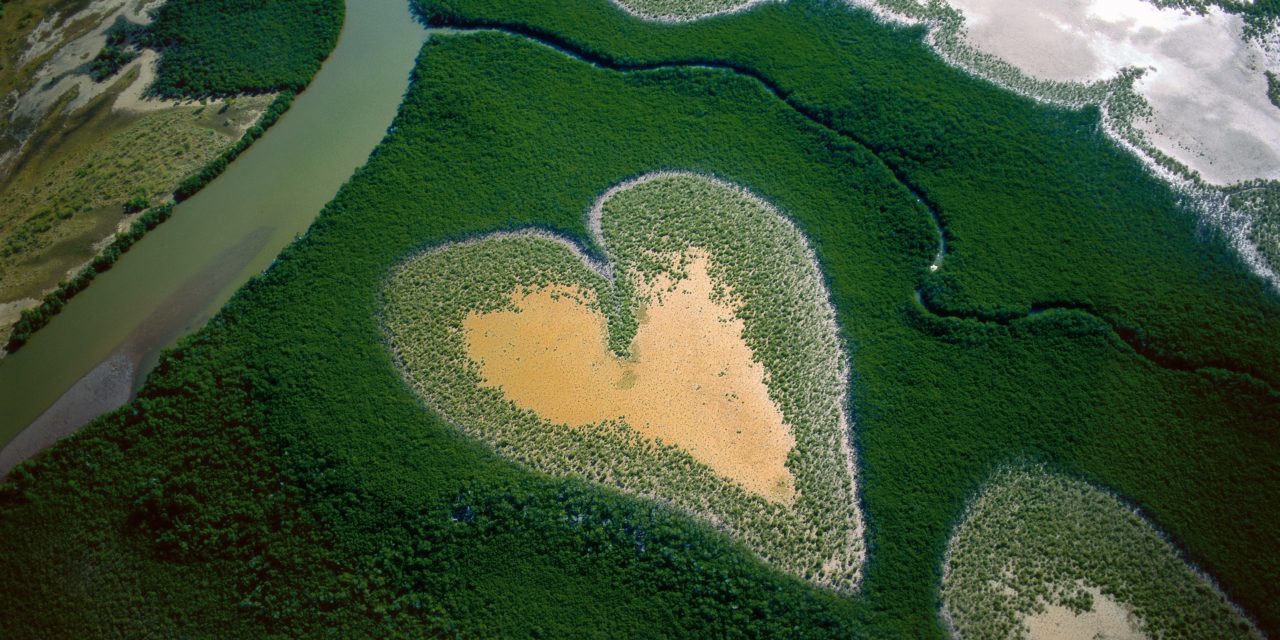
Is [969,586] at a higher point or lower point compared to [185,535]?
higher

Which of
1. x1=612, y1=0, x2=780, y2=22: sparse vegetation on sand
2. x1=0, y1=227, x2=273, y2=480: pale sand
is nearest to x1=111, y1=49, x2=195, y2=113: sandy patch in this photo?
x1=0, y1=227, x2=273, y2=480: pale sand

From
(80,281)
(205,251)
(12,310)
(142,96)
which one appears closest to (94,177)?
(142,96)

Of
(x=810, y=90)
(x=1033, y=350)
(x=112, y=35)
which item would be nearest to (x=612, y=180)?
(x=810, y=90)

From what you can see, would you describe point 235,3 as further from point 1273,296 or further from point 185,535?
point 1273,296

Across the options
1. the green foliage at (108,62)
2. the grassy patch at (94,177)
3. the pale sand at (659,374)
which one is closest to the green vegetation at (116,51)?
the green foliage at (108,62)

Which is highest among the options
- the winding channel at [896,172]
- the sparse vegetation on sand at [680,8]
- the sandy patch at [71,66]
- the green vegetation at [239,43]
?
the sparse vegetation on sand at [680,8]

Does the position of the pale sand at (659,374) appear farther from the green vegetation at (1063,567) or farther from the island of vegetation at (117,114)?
the island of vegetation at (117,114)
